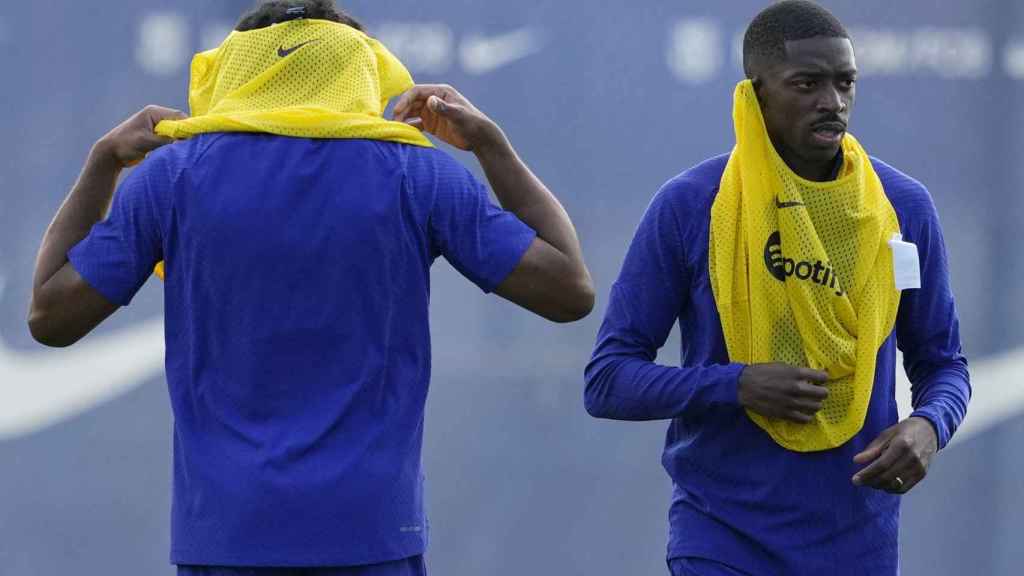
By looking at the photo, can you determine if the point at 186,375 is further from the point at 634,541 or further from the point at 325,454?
the point at 634,541

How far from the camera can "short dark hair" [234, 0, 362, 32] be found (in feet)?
8.86

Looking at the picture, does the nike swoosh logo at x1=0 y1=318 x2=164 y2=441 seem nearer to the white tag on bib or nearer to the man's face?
the man's face

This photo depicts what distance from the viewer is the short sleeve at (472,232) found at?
2.55 metres

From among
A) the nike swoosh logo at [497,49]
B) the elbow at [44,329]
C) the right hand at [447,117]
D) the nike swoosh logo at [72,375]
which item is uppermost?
the nike swoosh logo at [497,49]

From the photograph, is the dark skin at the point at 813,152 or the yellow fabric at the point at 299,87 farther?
the dark skin at the point at 813,152

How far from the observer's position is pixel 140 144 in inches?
105

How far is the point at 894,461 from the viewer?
2.74m

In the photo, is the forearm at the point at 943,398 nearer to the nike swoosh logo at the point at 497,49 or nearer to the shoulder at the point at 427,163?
the shoulder at the point at 427,163

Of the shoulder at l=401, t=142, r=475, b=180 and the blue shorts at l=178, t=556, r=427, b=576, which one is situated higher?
the shoulder at l=401, t=142, r=475, b=180

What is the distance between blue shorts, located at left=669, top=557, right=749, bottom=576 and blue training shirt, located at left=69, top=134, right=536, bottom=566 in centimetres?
60

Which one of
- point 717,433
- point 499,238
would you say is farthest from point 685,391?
point 499,238

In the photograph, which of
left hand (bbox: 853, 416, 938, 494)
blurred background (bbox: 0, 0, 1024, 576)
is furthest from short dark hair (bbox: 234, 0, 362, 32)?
blurred background (bbox: 0, 0, 1024, 576)

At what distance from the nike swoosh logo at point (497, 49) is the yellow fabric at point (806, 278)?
1787 mm

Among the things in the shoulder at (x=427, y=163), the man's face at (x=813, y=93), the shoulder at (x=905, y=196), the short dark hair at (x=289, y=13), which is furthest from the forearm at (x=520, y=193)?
the shoulder at (x=905, y=196)
